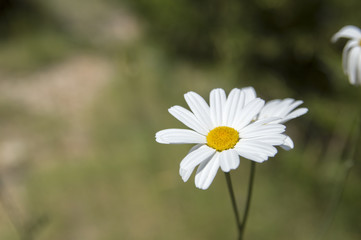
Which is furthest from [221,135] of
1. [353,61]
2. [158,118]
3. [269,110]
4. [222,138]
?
[158,118]

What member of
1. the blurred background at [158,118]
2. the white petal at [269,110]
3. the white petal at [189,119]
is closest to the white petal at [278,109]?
the white petal at [269,110]

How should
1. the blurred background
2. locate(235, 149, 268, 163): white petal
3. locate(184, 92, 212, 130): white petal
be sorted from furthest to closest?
the blurred background < locate(184, 92, 212, 130): white petal < locate(235, 149, 268, 163): white petal

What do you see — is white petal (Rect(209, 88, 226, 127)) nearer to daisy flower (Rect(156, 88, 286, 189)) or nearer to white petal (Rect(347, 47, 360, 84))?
daisy flower (Rect(156, 88, 286, 189))

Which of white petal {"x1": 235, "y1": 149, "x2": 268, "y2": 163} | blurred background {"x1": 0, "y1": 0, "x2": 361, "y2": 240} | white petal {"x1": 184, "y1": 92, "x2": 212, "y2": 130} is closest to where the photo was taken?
white petal {"x1": 235, "y1": 149, "x2": 268, "y2": 163}

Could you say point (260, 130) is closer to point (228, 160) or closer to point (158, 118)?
point (228, 160)

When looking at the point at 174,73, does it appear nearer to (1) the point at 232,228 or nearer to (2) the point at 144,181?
(2) the point at 144,181

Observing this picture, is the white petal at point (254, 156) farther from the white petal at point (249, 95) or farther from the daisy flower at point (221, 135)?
the white petal at point (249, 95)

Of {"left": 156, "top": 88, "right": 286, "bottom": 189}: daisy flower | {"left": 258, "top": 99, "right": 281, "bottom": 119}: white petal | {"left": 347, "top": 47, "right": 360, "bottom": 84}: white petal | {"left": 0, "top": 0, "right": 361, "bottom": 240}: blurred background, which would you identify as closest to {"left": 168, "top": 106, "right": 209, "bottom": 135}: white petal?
{"left": 156, "top": 88, "right": 286, "bottom": 189}: daisy flower
